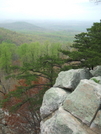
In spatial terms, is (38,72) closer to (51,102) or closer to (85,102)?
(51,102)

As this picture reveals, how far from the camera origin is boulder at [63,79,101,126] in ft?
18.0

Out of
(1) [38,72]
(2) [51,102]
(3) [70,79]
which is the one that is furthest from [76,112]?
(1) [38,72]

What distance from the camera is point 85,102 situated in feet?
19.1

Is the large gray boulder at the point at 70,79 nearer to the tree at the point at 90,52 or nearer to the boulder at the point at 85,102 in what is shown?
the tree at the point at 90,52

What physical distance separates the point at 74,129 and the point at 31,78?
7.83 meters

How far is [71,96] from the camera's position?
639 centimetres

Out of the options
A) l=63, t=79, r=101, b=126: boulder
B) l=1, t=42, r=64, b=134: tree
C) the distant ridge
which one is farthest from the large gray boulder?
the distant ridge

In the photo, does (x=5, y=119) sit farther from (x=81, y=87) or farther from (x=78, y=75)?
(x=81, y=87)

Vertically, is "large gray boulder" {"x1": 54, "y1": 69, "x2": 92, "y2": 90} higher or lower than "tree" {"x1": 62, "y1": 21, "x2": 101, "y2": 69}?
lower

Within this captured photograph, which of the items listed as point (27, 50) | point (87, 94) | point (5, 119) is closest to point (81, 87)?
point (87, 94)

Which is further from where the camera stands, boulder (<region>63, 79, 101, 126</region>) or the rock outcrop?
boulder (<region>63, 79, 101, 126</region>)

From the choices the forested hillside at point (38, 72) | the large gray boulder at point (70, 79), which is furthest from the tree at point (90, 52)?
the large gray boulder at point (70, 79)

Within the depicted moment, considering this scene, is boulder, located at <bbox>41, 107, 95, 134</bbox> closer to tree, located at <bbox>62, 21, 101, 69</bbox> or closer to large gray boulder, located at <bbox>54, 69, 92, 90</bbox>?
large gray boulder, located at <bbox>54, 69, 92, 90</bbox>

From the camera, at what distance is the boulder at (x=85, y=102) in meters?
5.47
